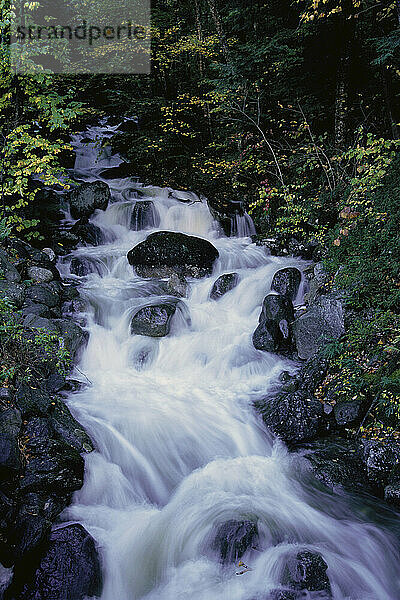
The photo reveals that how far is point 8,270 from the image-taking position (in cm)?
757

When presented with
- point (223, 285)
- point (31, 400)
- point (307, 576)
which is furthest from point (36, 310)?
point (307, 576)

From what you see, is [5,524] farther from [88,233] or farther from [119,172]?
[119,172]

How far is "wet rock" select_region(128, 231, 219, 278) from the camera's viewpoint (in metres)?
9.96

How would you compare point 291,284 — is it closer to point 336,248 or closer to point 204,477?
point 336,248

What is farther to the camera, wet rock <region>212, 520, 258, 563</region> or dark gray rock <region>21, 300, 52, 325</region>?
dark gray rock <region>21, 300, 52, 325</region>

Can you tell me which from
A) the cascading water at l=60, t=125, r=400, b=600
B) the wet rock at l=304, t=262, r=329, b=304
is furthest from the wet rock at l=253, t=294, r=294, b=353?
the wet rock at l=304, t=262, r=329, b=304

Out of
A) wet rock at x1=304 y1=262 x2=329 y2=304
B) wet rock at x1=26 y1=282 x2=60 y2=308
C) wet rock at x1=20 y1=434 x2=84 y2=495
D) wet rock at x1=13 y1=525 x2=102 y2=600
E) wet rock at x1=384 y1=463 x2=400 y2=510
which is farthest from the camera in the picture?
wet rock at x1=304 y1=262 x2=329 y2=304

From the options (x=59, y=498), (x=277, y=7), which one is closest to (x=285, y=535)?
(x=59, y=498)

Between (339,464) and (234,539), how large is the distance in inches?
Result: 63.8

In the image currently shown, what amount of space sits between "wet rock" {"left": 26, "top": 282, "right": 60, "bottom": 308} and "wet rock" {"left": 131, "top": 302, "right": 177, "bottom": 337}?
1.47 meters

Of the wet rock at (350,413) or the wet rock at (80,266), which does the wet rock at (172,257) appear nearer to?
the wet rock at (80,266)

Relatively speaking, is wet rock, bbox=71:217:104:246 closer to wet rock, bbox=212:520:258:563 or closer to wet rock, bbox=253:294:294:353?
wet rock, bbox=253:294:294:353

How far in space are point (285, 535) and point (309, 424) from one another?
1.50 meters

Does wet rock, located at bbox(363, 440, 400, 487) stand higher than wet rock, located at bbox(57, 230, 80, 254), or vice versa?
wet rock, located at bbox(57, 230, 80, 254)
